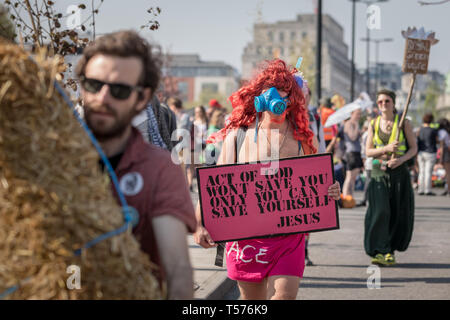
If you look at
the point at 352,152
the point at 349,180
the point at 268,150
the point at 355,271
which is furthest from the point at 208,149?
the point at 352,152

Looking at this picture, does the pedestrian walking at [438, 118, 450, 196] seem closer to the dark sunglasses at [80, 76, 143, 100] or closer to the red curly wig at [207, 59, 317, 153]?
the red curly wig at [207, 59, 317, 153]

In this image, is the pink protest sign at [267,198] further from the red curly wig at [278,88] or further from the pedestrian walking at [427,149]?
the pedestrian walking at [427,149]

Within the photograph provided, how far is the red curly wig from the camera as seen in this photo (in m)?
5.02

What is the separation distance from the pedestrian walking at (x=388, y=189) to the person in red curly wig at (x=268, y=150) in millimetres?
4252

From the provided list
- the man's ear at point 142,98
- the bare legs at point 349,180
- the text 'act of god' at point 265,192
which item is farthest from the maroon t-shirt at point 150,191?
the bare legs at point 349,180

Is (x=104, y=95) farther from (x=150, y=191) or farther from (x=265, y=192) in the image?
(x=265, y=192)

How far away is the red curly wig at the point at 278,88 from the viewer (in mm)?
5023

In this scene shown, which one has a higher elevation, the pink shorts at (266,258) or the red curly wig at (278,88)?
the red curly wig at (278,88)

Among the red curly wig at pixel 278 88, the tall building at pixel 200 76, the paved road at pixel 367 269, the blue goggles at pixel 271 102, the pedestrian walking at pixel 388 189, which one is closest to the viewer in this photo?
the blue goggles at pixel 271 102

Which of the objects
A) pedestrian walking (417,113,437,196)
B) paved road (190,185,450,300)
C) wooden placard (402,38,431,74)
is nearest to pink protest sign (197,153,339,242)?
paved road (190,185,450,300)

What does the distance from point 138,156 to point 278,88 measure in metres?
2.54

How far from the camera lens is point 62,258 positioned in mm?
2131

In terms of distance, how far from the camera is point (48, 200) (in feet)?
6.92

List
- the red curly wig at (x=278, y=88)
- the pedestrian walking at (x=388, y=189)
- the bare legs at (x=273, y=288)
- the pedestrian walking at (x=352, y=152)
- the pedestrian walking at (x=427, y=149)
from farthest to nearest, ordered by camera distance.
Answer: the pedestrian walking at (x=427, y=149) < the pedestrian walking at (x=352, y=152) < the pedestrian walking at (x=388, y=189) < the red curly wig at (x=278, y=88) < the bare legs at (x=273, y=288)
